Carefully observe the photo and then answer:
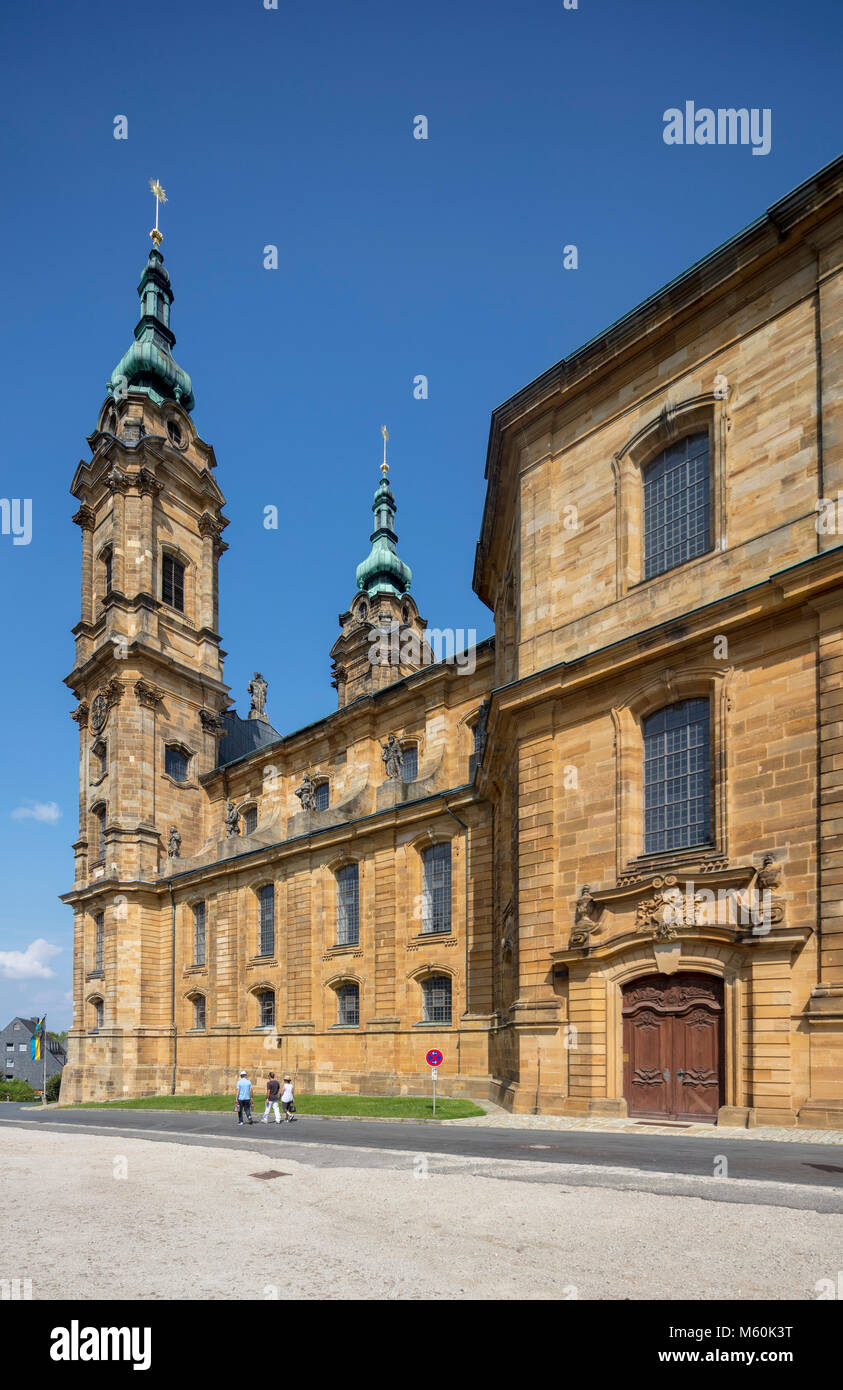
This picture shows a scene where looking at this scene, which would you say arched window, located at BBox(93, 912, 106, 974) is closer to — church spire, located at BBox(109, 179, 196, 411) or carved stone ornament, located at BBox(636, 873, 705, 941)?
church spire, located at BBox(109, 179, 196, 411)

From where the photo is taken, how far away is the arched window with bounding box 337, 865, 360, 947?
38094 millimetres

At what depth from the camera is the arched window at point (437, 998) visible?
32.5 m

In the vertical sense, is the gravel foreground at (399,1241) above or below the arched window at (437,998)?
above

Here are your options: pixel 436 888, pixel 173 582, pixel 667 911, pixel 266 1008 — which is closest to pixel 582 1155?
pixel 667 911

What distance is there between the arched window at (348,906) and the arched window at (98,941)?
1816 centimetres

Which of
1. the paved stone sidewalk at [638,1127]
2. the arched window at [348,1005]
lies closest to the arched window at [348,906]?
the arched window at [348,1005]

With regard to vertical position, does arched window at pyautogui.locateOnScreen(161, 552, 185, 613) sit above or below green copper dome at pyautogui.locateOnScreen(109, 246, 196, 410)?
below

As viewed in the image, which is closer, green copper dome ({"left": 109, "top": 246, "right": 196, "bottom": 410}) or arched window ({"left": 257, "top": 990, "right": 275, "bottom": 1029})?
arched window ({"left": 257, "top": 990, "right": 275, "bottom": 1029})

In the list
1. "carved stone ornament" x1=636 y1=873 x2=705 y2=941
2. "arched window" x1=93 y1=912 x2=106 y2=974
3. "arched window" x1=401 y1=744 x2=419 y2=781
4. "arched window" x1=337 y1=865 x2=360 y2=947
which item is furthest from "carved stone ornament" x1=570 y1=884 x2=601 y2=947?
"arched window" x1=93 y1=912 x2=106 y2=974

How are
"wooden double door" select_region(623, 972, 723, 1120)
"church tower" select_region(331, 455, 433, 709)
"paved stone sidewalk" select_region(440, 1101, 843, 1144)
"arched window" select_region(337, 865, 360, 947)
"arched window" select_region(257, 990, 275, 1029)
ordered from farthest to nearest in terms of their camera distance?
"church tower" select_region(331, 455, 433, 709)
"arched window" select_region(257, 990, 275, 1029)
"arched window" select_region(337, 865, 360, 947)
"wooden double door" select_region(623, 972, 723, 1120)
"paved stone sidewalk" select_region(440, 1101, 843, 1144)

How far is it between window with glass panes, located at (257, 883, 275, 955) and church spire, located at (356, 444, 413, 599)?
34.4m

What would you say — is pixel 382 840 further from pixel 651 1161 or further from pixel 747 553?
pixel 651 1161

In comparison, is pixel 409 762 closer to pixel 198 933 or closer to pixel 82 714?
pixel 198 933

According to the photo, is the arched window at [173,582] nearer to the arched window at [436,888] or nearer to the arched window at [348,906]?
the arched window at [348,906]
